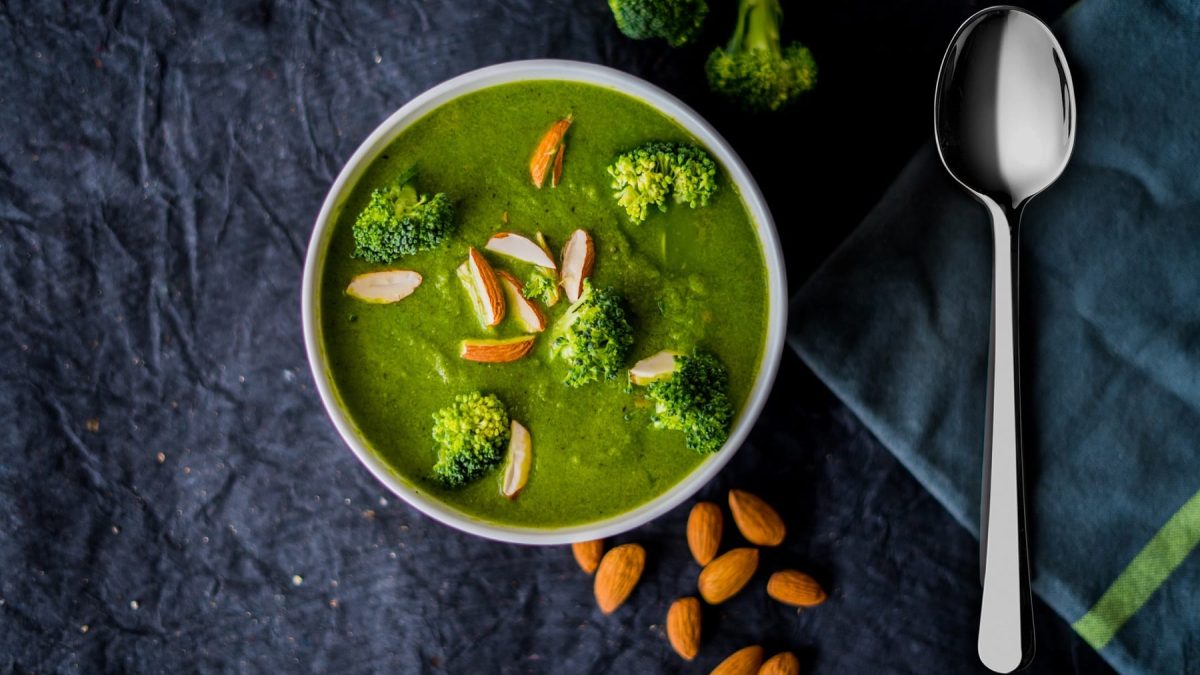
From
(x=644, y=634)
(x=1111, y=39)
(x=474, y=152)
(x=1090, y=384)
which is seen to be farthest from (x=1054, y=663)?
(x=474, y=152)

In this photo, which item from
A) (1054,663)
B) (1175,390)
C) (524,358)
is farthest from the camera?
(1054,663)

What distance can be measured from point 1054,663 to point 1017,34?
1.57 metres

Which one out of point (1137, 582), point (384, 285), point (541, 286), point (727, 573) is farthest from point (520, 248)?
point (1137, 582)

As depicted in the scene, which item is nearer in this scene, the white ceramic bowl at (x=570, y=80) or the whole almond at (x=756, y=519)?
the white ceramic bowl at (x=570, y=80)

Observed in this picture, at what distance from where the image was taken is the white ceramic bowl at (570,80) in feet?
6.31

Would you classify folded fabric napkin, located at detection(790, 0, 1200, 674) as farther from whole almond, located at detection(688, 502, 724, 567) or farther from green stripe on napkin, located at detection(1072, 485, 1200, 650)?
whole almond, located at detection(688, 502, 724, 567)

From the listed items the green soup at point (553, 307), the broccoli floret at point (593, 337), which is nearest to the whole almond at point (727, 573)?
the green soup at point (553, 307)

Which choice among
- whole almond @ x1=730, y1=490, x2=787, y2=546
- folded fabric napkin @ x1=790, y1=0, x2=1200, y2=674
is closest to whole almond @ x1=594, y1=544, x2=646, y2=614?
whole almond @ x1=730, y1=490, x2=787, y2=546

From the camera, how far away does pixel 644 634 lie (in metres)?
2.38

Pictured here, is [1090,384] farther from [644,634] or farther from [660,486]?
[644,634]

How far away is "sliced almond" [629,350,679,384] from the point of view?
6.36 ft

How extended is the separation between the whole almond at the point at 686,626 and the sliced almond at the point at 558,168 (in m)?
1.16

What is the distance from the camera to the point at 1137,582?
2125mm

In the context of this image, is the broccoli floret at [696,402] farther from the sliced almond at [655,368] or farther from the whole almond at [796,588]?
the whole almond at [796,588]
